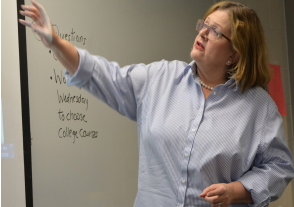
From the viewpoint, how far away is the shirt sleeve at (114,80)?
2.73 ft

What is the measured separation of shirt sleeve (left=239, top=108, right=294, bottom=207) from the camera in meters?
0.98

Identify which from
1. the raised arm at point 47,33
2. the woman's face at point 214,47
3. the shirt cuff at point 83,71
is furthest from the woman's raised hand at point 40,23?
the woman's face at point 214,47

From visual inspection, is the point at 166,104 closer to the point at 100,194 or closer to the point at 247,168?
the point at 247,168

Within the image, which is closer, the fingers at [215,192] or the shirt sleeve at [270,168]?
the fingers at [215,192]

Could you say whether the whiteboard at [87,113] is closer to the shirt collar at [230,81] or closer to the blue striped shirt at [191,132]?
the blue striped shirt at [191,132]

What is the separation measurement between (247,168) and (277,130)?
0.17 metres

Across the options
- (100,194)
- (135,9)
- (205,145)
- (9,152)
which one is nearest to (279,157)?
(205,145)

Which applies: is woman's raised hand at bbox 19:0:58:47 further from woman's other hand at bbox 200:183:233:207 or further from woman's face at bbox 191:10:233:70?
woman's other hand at bbox 200:183:233:207

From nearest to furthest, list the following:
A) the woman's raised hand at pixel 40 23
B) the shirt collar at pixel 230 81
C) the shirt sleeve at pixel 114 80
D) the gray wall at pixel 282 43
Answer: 1. the woman's raised hand at pixel 40 23
2. the shirt sleeve at pixel 114 80
3. the shirt collar at pixel 230 81
4. the gray wall at pixel 282 43

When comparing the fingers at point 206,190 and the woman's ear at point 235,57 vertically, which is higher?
the woman's ear at point 235,57

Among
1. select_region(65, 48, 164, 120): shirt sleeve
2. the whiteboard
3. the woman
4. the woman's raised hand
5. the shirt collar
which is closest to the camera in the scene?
the woman's raised hand

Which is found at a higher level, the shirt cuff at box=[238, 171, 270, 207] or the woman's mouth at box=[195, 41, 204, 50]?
the woman's mouth at box=[195, 41, 204, 50]

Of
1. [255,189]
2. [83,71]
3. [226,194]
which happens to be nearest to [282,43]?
[255,189]

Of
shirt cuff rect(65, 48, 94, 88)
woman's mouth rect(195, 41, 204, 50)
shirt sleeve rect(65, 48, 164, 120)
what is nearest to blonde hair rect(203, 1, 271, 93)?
woman's mouth rect(195, 41, 204, 50)
